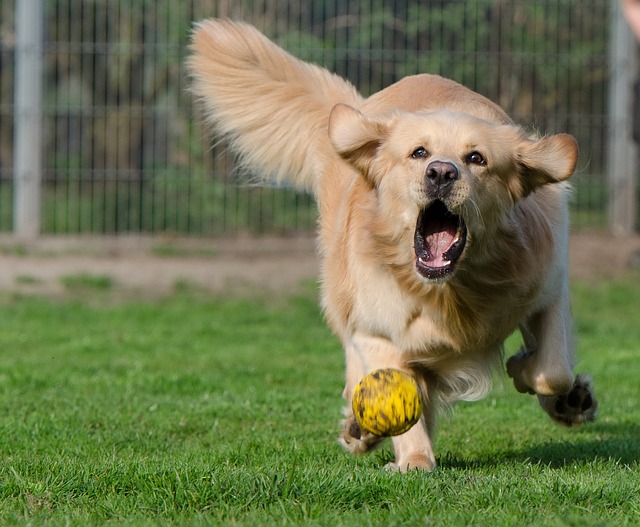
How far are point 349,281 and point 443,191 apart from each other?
0.87 m

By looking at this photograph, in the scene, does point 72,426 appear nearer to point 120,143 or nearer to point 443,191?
point 443,191

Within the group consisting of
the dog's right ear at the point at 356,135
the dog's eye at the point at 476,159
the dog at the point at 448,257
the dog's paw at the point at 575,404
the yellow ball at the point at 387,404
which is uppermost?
the dog's right ear at the point at 356,135

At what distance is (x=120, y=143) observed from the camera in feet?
41.0

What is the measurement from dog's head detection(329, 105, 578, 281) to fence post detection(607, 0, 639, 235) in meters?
8.53

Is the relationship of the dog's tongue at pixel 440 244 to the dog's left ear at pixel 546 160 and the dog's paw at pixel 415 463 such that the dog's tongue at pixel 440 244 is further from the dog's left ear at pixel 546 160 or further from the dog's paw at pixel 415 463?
the dog's paw at pixel 415 463

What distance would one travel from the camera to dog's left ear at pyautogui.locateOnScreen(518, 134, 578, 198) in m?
4.57

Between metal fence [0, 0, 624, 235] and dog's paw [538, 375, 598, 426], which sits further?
metal fence [0, 0, 624, 235]

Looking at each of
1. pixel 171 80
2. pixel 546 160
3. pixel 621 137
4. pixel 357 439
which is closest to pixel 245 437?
pixel 357 439

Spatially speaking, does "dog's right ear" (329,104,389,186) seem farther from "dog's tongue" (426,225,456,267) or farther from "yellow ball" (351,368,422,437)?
"yellow ball" (351,368,422,437)

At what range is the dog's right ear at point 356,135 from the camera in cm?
475

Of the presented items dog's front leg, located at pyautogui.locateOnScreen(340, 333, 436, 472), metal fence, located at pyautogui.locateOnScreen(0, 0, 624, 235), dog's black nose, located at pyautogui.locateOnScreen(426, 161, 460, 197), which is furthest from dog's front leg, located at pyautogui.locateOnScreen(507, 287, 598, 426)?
metal fence, located at pyautogui.locateOnScreen(0, 0, 624, 235)

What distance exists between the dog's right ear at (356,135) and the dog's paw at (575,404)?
4.24 ft

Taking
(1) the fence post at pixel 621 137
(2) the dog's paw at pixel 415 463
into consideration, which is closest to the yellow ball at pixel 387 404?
(2) the dog's paw at pixel 415 463

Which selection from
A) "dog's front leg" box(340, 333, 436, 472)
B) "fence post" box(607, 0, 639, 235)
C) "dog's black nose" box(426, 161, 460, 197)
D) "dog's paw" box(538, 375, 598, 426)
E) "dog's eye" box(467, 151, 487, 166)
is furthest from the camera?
"fence post" box(607, 0, 639, 235)
